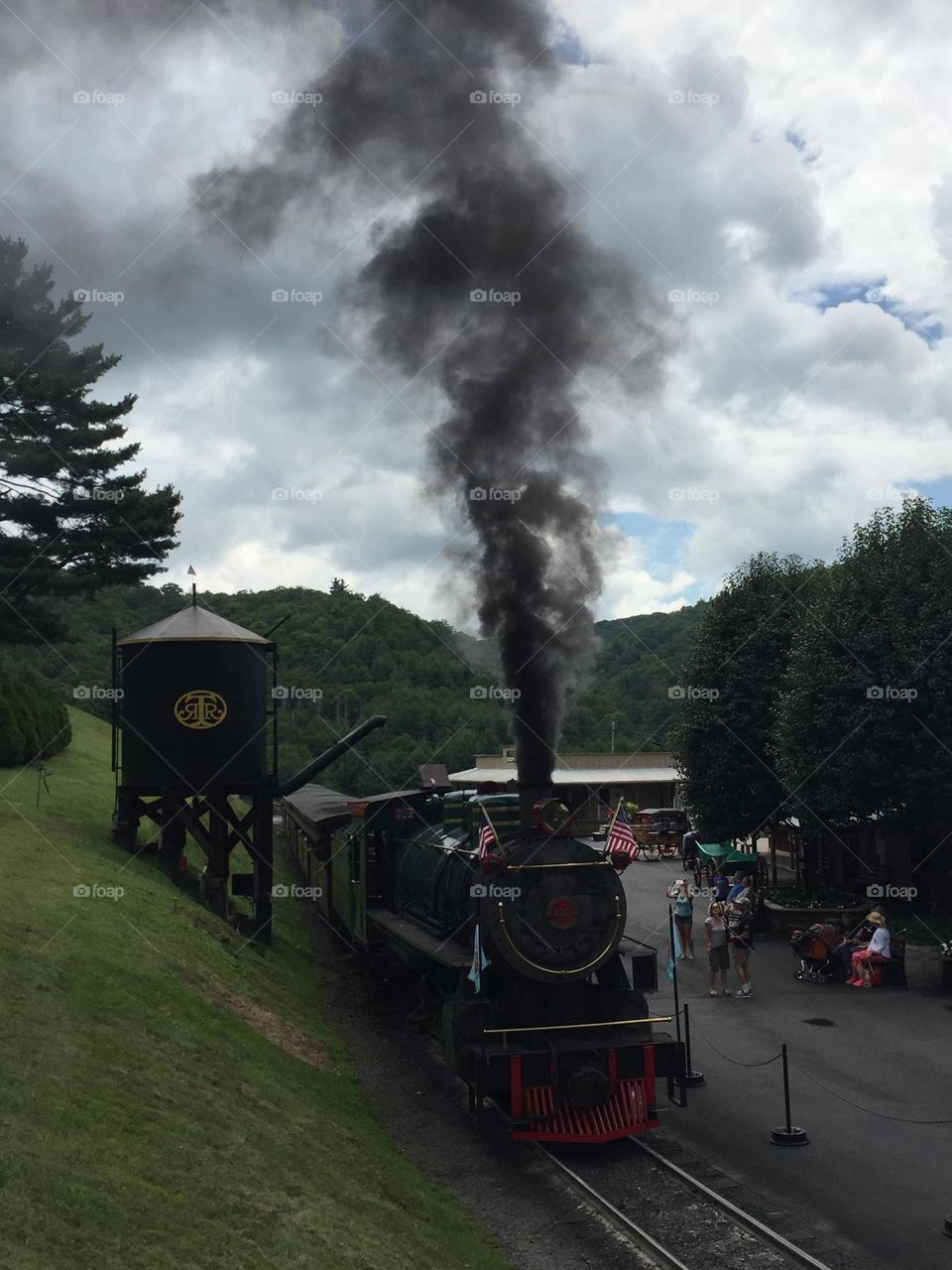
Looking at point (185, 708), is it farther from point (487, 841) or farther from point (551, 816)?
point (551, 816)

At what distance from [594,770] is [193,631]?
116 ft

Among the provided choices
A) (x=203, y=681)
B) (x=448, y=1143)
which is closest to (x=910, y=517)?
(x=203, y=681)

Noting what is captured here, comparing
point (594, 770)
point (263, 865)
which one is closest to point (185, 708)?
point (263, 865)

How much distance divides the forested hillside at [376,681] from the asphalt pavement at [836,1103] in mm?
32359

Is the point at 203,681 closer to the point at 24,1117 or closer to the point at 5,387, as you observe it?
the point at 5,387

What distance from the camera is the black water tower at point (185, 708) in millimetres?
20516

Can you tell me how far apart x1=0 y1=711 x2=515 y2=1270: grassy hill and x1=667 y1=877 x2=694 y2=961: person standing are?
25.4 feet

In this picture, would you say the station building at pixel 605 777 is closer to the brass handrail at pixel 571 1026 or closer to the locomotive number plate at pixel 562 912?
the brass handrail at pixel 571 1026

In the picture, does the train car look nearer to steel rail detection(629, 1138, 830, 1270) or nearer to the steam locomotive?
the steam locomotive

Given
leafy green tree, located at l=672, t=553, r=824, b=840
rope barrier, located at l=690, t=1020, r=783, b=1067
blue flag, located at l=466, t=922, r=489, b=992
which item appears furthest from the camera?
leafy green tree, located at l=672, t=553, r=824, b=840

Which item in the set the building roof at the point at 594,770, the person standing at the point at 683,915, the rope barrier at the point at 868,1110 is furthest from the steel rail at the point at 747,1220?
the building roof at the point at 594,770

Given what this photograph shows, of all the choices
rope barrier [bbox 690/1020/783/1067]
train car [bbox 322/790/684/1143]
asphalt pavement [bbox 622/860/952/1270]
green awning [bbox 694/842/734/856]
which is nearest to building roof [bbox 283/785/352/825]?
asphalt pavement [bbox 622/860/952/1270]

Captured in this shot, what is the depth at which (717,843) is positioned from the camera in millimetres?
31250

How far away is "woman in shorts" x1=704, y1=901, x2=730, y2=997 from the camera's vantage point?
18734mm
